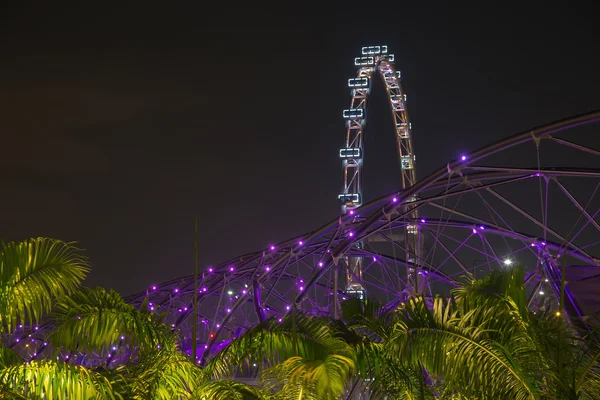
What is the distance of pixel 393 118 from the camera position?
185ft

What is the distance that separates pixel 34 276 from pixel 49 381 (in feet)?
4.93

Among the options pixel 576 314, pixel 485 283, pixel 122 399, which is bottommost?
pixel 576 314

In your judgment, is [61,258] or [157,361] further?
[157,361]

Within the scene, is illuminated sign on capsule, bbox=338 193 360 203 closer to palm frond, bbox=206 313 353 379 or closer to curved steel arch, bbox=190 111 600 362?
curved steel arch, bbox=190 111 600 362

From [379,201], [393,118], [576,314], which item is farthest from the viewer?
[393,118]

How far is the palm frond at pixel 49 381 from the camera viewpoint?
9570 mm

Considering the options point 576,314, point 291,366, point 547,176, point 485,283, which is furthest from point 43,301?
point 547,176

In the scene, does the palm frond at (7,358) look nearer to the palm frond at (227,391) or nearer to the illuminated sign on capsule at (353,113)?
the palm frond at (227,391)

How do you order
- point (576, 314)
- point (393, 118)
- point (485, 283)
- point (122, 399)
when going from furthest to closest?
point (393, 118) < point (576, 314) < point (485, 283) < point (122, 399)

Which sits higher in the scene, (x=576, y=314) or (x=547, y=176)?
(x=547, y=176)

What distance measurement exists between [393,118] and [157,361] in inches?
1819

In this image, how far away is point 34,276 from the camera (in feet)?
34.5

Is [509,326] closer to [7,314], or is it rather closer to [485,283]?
[485,283]

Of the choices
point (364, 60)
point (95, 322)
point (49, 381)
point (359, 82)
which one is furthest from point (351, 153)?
point (49, 381)
